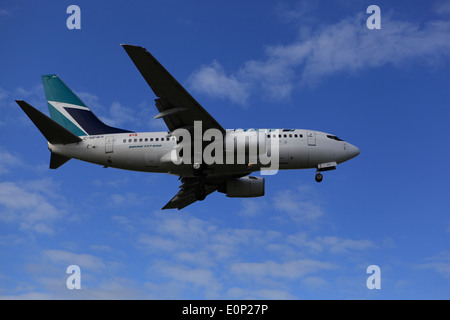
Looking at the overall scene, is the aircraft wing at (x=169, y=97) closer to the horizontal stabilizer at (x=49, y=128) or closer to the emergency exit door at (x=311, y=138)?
the emergency exit door at (x=311, y=138)

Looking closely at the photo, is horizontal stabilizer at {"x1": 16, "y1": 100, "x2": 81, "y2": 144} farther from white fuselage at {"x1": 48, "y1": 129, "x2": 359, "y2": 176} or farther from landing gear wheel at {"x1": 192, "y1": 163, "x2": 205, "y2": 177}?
landing gear wheel at {"x1": 192, "y1": 163, "x2": 205, "y2": 177}

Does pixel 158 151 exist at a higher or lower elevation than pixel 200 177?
higher

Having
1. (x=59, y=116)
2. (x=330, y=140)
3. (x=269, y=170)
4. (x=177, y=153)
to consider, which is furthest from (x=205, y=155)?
(x=59, y=116)

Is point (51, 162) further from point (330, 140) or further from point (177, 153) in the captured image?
point (330, 140)

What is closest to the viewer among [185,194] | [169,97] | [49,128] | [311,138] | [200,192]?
[169,97]

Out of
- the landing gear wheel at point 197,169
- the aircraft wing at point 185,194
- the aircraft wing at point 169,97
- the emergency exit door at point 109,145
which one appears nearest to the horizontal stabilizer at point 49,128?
the emergency exit door at point 109,145

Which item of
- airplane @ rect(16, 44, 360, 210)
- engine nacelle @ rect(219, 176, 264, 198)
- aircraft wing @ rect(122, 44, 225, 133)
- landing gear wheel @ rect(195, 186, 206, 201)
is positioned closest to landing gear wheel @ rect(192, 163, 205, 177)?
airplane @ rect(16, 44, 360, 210)

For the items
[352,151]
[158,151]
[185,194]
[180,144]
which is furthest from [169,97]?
[352,151]

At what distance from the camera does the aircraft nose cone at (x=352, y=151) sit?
46344 mm

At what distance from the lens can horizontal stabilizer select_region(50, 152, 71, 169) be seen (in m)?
44.4

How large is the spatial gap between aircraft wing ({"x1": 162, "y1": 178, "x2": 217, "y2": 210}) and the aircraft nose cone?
12.8 meters

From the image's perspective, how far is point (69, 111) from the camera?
48.3 m

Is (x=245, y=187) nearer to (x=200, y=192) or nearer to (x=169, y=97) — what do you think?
(x=200, y=192)

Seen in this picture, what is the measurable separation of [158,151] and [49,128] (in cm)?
887
